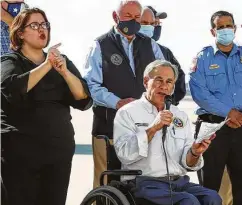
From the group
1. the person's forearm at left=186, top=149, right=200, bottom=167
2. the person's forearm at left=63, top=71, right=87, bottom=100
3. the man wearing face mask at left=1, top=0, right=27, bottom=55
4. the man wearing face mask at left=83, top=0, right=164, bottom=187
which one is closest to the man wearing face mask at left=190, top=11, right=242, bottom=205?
the man wearing face mask at left=83, top=0, right=164, bottom=187

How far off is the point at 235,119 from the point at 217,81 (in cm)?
37

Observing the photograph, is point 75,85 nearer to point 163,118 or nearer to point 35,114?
point 35,114

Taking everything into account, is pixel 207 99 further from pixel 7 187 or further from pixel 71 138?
pixel 7 187

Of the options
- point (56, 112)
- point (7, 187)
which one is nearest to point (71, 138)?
point (56, 112)

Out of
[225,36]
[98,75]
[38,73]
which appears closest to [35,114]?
[38,73]

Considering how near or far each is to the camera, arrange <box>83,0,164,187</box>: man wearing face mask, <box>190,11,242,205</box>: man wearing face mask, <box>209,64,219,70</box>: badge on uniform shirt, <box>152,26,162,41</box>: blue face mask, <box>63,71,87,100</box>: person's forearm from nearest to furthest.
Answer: <box>63,71,87,100</box>: person's forearm < <box>83,0,164,187</box>: man wearing face mask < <box>190,11,242,205</box>: man wearing face mask < <box>209,64,219,70</box>: badge on uniform shirt < <box>152,26,162,41</box>: blue face mask

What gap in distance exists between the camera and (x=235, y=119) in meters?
4.90

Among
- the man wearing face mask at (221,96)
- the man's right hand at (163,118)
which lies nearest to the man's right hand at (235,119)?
the man wearing face mask at (221,96)

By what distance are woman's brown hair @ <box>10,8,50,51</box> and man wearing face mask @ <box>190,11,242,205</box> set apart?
1.80m

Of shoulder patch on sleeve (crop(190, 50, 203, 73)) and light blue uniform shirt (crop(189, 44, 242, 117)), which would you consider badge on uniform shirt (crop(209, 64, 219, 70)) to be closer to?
light blue uniform shirt (crop(189, 44, 242, 117))

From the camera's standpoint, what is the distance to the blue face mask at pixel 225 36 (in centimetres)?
513

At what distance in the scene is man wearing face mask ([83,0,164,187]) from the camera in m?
4.84

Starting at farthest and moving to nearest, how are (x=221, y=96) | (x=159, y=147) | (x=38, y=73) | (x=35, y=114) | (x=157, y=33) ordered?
(x=157, y=33), (x=221, y=96), (x=159, y=147), (x=35, y=114), (x=38, y=73)

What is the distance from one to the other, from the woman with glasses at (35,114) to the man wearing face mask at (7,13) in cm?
28
